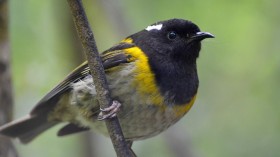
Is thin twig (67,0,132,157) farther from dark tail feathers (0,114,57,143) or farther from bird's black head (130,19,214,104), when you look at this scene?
dark tail feathers (0,114,57,143)

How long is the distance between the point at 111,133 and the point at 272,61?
2.89 meters

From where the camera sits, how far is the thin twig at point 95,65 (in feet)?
11.7

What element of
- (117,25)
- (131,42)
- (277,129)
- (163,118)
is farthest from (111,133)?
(277,129)

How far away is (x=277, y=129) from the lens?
6070 mm

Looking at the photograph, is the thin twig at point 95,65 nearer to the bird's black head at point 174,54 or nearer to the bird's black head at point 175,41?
the bird's black head at point 174,54

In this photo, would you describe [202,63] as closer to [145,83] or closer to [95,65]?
[145,83]

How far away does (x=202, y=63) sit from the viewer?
274 inches

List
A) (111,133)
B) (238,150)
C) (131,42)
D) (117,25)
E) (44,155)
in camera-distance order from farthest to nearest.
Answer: (44,155), (238,150), (117,25), (131,42), (111,133)

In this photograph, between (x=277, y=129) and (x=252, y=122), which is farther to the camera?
(x=252, y=122)

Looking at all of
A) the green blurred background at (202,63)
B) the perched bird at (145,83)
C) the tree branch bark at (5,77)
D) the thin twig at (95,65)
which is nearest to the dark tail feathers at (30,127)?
the perched bird at (145,83)

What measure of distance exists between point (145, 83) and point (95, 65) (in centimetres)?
87

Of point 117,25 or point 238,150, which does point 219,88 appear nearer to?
point 238,150

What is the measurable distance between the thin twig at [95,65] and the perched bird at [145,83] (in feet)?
1.53

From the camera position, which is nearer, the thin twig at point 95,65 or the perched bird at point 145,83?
the thin twig at point 95,65
